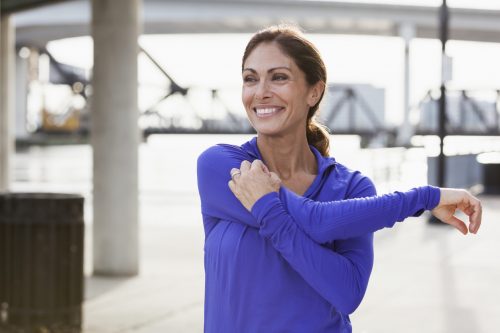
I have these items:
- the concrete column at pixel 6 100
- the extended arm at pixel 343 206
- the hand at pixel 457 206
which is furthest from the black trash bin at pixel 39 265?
the concrete column at pixel 6 100

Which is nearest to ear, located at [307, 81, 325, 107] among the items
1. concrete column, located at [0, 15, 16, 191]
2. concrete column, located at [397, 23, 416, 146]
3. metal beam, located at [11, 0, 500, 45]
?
concrete column, located at [0, 15, 16, 191]

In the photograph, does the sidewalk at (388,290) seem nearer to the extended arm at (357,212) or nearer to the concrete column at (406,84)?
the extended arm at (357,212)

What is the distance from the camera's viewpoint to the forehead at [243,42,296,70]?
2.14 meters

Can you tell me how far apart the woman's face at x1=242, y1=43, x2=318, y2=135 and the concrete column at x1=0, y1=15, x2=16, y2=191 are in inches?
434

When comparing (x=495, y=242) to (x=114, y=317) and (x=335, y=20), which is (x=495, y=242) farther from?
(x=335, y=20)

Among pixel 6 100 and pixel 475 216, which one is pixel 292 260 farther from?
pixel 6 100

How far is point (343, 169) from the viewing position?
2.29 meters

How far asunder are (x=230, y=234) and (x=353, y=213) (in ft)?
1.00

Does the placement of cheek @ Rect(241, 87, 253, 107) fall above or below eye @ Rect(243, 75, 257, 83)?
below

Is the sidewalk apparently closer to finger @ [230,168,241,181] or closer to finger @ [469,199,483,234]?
finger @ [469,199,483,234]

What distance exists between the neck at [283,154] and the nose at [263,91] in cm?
12

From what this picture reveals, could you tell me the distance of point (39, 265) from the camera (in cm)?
585

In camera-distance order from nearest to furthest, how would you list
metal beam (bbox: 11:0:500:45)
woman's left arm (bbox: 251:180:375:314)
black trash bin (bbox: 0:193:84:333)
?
woman's left arm (bbox: 251:180:375:314)
black trash bin (bbox: 0:193:84:333)
metal beam (bbox: 11:0:500:45)

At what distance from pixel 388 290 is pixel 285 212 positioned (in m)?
6.21
